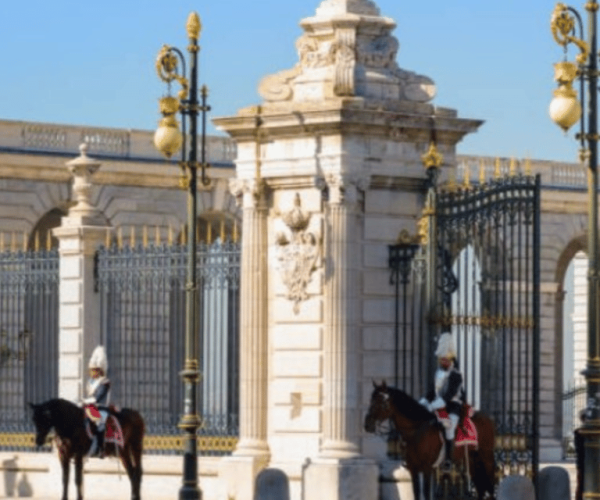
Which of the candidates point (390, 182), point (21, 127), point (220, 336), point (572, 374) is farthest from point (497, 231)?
point (572, 374)

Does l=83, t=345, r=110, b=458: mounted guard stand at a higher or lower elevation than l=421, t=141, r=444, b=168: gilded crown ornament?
lower

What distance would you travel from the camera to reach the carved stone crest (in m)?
35.3

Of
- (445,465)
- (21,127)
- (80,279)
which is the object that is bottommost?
(445,465)

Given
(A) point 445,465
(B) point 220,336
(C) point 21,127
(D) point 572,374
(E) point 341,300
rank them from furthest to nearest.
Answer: (D) point 572,374, (C) point 21,127, (B) point 220,336, (E) point 341,300, (A) point 445,465

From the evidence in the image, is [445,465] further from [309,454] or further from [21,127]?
[21,127]

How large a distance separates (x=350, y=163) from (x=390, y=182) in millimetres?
725

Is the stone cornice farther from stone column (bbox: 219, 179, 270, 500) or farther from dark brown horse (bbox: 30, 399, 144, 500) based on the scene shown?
dark brown horse (bbox: 30, 399, 144, 500)

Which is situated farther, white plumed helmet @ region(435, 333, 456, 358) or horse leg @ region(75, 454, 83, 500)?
horse leg @ region(75, 454, 83, 500)

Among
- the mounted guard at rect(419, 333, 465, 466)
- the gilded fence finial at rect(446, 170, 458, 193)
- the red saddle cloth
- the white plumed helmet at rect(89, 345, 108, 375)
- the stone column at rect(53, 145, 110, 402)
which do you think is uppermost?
the gilded fence finial at rect(446, 170, 458, 193)

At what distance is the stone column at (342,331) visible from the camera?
34.8 metres

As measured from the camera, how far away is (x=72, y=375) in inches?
1583

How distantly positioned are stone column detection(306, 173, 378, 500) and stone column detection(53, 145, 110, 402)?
6.03 metres

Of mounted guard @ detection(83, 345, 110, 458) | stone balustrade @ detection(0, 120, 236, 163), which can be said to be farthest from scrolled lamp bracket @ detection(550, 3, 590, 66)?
stone balustrade @ detection(0, 120, 236, 163)

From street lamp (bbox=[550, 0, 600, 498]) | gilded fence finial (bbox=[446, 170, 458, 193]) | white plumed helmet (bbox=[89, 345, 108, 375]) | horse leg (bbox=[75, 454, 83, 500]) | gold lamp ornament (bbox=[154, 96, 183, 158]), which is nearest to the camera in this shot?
street lamp (bbox=[550, 0, 600, 498])
